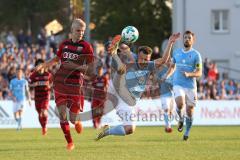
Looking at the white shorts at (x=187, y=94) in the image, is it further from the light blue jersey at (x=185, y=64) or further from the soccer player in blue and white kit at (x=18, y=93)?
the soccer player in blue and white kit at (x=18, y=93)

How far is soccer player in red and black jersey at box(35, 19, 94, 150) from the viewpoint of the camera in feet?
51.3

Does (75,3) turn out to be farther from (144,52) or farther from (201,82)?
(144,52)

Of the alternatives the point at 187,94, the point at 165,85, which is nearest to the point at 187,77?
the point at 187,94

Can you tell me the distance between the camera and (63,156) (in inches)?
582

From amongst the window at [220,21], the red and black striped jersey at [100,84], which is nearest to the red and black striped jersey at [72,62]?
the red and black striped jersey at [100,84]

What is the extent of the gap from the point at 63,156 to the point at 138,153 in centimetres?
151

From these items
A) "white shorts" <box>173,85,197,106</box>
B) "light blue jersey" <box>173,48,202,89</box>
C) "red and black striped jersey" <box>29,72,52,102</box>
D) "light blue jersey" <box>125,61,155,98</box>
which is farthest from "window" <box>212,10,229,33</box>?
"light blue jersey" <box>125,61,155,98</box>

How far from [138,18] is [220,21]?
11.4 m

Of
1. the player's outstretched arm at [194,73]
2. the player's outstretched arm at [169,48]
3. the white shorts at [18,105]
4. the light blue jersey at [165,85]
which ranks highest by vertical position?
the player's outstretched arm at [169,48]

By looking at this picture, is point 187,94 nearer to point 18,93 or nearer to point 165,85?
point 165,85

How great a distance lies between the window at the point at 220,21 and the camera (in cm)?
4803

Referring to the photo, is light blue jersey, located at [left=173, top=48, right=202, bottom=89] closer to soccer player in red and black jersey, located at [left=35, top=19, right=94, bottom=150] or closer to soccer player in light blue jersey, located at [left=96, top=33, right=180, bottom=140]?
soccer player in light blue jersey, located at [left=96, top=33, right=180, bottom=140]

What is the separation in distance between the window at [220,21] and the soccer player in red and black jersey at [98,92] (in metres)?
19.8

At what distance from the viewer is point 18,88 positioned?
91.2 feet
